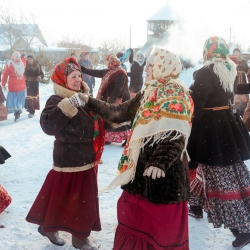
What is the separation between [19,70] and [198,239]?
272 inches

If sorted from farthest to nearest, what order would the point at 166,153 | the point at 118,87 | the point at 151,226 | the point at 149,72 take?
the point at 118,87 < the point at 149,72 < the point at 151,226 < the point at 166,153

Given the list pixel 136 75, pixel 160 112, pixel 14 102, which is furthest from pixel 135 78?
pixel 160 112

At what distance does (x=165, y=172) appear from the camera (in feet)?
7.37

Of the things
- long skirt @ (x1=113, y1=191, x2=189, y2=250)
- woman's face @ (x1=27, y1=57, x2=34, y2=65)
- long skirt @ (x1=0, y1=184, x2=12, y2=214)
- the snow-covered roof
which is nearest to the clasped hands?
long skirt @ (x1=113, y1=191, x2=189, y2=250)

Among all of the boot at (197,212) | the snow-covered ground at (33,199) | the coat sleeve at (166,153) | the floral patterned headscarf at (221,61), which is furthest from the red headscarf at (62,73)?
the boot at (197,212)

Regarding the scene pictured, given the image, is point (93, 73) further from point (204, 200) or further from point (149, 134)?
point (149, 134)

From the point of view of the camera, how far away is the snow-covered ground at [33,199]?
122 inches

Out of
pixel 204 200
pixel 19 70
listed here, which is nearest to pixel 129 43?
pixel 19 70

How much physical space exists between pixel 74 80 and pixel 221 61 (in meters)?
1.27

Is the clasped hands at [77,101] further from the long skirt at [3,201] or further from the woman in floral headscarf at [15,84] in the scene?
the woman in floral headscarf at [15,84]

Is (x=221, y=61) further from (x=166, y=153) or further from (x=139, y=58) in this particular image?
(x=139, y=58)

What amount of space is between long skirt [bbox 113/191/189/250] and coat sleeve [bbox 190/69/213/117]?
0.90m

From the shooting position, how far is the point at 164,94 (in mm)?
2359

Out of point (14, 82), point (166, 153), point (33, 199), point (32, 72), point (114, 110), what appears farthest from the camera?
point (32, 72)
